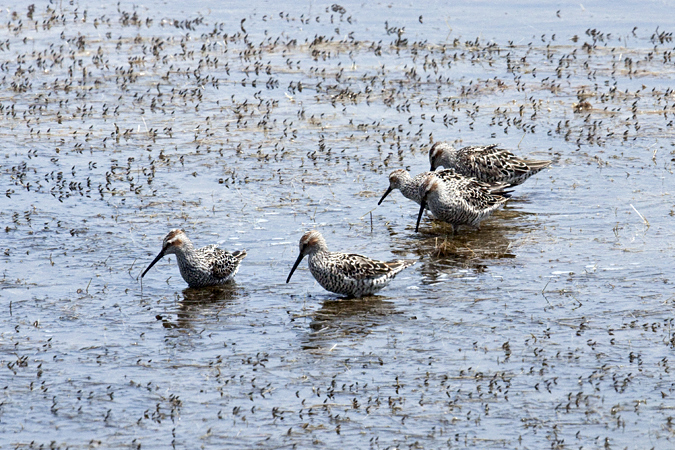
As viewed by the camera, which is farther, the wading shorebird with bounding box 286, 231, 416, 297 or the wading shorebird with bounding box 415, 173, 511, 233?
the wading shorebird with bounding box 415, 173, 511, 233

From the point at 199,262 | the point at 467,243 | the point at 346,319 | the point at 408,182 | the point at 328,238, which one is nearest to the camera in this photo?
the point at 346,319

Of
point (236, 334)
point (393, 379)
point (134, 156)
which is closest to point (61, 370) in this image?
point (236, 334)

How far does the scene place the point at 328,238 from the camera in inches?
557

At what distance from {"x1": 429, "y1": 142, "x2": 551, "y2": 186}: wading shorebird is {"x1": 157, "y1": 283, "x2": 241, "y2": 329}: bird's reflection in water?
18.4 feet

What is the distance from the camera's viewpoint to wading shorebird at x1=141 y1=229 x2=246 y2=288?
12.2 metres

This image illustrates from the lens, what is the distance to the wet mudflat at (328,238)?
8.93 meters

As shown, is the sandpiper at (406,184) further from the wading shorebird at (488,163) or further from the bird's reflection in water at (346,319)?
the bird's reflection in water at (346,319)

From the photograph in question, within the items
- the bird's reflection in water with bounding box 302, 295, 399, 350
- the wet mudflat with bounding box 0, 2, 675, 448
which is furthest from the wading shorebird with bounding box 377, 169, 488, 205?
the bird's reflection in water with bounding box 302, 295, 399, 350

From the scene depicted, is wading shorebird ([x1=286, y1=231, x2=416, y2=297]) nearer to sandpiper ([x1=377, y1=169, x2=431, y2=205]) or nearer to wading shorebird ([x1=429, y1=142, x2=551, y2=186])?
sandpiper ([x1=377, y1=169, x2=431, y2=205])

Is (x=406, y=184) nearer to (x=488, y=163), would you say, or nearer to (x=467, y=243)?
(x=467, y=243)

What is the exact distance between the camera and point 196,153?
18.2 m

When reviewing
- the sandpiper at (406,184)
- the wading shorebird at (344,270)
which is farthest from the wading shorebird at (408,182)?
the wading shorebird at (344,270)

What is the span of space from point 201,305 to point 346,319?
1.79 meters

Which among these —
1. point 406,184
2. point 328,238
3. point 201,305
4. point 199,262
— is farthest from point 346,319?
point 406,184
